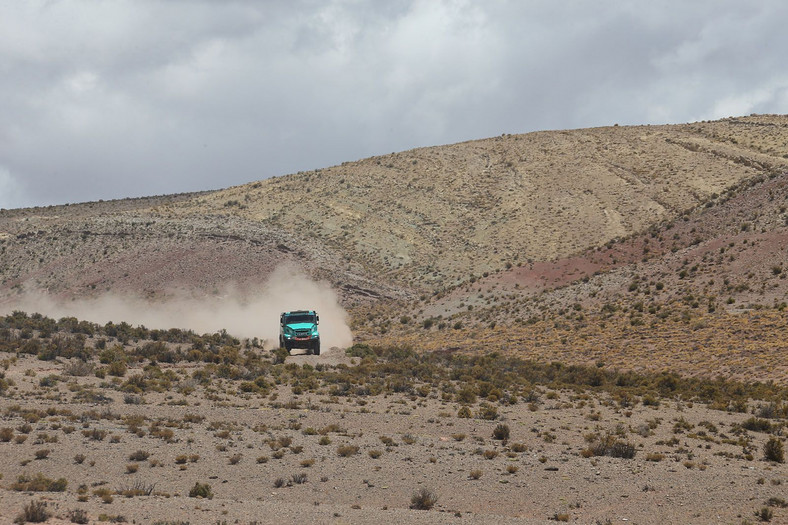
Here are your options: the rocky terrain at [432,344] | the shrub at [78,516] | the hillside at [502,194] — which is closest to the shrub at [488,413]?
the rocky terrain at [432,344]

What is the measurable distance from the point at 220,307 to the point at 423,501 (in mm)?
60755

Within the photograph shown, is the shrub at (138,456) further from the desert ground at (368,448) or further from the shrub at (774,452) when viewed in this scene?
the shrub at (774,452)

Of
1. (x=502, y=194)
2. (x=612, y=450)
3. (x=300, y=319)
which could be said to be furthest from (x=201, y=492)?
(x=502, y=194)

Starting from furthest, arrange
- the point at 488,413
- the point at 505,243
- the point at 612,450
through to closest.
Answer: the point at 505,243 < the point at 488,413 < the point at 612,450

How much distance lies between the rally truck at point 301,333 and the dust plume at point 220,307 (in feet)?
59.7

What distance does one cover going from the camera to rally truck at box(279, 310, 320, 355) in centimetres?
4850

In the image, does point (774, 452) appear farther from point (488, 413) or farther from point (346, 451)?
point (346, 451)

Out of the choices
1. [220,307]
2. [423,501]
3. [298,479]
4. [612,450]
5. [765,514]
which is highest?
[220,307]

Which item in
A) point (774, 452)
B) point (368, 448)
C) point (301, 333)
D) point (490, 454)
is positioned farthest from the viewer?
point (301, 333)

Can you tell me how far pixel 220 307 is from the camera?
77.0 m

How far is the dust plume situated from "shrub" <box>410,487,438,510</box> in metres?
48.7

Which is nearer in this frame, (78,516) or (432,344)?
(78,516)

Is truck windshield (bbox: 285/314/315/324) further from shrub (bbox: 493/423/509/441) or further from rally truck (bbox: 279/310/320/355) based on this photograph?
shrub (bbox: 493/423/509/441)

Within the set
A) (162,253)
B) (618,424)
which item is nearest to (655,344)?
(618,424)
